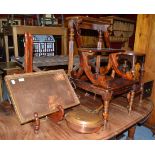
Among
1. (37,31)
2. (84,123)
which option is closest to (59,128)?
(84,123)

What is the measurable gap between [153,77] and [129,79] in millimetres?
940

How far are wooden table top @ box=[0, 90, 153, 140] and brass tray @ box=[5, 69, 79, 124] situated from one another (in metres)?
0.13

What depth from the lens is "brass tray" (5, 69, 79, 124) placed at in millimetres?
1220

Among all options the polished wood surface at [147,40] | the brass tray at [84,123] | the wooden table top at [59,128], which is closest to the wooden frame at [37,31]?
the polished wood surface at [147,40]

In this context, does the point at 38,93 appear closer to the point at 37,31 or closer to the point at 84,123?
the point at 84,123

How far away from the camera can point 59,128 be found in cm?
135

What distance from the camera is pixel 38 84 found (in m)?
1.36

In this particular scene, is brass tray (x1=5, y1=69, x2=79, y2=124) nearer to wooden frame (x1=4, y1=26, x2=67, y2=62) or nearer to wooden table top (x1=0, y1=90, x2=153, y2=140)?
wooden table top (x1=0, y1=90, x2=153, y2=140)

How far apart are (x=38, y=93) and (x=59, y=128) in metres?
0.31

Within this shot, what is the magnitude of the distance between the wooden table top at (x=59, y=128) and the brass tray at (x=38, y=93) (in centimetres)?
13
